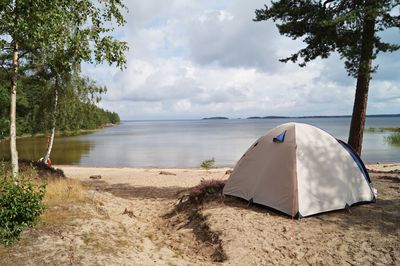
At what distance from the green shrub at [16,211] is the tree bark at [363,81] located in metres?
9.71

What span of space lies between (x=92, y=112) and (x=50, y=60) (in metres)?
9.22

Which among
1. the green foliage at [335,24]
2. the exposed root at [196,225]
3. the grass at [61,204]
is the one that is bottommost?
the exposed root at [196,225]

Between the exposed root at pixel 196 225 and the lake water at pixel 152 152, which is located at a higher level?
the exposed root at pixel 196 225

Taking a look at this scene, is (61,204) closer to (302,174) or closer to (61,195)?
(61,195)

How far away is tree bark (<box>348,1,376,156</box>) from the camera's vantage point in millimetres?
10141

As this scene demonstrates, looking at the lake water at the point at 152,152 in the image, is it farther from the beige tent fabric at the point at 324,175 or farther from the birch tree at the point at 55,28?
the beige tent fabric at the point at 324,175

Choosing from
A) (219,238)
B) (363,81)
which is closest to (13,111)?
(219,238)

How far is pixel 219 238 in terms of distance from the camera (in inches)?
250

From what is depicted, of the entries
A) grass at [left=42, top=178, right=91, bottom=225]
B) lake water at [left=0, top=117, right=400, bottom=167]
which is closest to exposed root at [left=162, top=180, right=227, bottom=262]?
grass at [left=42, top=178, right=91, bottom=225]

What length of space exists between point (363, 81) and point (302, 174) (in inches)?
210

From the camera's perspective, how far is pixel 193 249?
624 cm

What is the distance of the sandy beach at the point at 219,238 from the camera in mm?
5133

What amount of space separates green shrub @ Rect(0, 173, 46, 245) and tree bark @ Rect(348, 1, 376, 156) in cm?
971

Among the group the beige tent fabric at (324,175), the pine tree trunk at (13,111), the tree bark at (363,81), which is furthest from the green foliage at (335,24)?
the pine tree trunk at (13,111)
